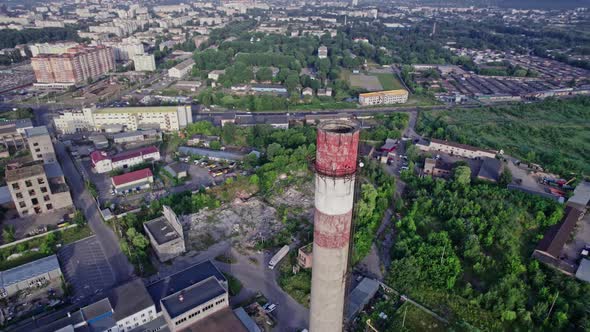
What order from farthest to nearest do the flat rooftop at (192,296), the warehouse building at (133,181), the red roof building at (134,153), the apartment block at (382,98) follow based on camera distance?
1. the apartment block at (382,98)
2. the red roof building at (134,153)
3. the warehouse building at (133,181)
4. the flat rooftop at (192,296)

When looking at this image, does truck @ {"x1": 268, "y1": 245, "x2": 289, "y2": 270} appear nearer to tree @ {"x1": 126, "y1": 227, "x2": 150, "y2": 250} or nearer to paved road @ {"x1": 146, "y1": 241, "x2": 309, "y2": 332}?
paved road @ {"x1": 146, "y1": 241, "x2": 309, "y2": 332}

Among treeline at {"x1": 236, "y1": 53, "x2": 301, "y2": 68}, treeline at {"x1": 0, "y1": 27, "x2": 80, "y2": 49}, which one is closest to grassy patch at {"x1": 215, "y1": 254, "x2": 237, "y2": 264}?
treeline at {"x1": 236, "y1": 53, "x2": 301, "y2": 68}

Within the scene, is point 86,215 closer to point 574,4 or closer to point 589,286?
point 589,286

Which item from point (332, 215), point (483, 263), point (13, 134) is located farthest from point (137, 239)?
point (13, 134)

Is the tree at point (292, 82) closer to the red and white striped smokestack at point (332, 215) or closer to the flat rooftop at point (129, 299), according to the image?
the flat rooftop at point (129, 299)

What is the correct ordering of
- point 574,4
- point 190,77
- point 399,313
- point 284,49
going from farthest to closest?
point 574,4 < point 284,49 < point 190,77 < point 399,313

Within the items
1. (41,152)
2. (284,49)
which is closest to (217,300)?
(41,152)

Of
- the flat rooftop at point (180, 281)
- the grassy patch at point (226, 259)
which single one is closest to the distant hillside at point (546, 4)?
the grassy patch at point (226, 259)
